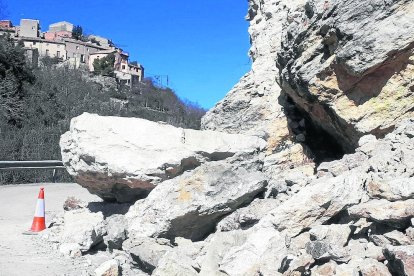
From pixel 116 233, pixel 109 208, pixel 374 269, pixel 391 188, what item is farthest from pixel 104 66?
pixel 374 269

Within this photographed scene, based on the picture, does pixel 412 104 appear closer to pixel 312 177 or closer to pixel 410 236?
pixel 312 177

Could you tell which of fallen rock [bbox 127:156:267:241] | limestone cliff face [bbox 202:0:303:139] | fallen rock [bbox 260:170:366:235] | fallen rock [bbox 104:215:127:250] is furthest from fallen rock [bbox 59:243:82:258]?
limestone cliff face [bbox 202:0:303:139]

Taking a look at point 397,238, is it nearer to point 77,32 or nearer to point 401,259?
point 401,259

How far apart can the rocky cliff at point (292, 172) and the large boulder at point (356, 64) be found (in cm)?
1

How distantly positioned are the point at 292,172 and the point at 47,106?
3037 cm

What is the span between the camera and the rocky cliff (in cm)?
450

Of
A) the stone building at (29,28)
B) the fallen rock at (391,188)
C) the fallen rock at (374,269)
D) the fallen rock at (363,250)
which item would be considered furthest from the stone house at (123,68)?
the fallen rock at (374,269)

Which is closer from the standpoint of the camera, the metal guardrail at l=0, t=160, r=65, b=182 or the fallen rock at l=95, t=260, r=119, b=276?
the fallen rock at l=95, t=260, r=119, b=276

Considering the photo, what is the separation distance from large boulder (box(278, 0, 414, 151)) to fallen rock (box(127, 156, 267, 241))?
142 centimetres

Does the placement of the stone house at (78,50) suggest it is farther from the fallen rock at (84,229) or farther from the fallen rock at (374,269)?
the fallen rock at (374,269)

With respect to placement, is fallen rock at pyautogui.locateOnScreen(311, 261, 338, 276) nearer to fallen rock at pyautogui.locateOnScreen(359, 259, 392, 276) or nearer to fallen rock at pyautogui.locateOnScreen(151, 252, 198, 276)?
fallen rock at pyautogui.locateOnScreen(359, 259, 392, 276)

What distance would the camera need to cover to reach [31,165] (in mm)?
15133

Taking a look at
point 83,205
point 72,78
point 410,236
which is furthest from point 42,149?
point 72,78

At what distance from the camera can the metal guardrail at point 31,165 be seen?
46.3 ft
